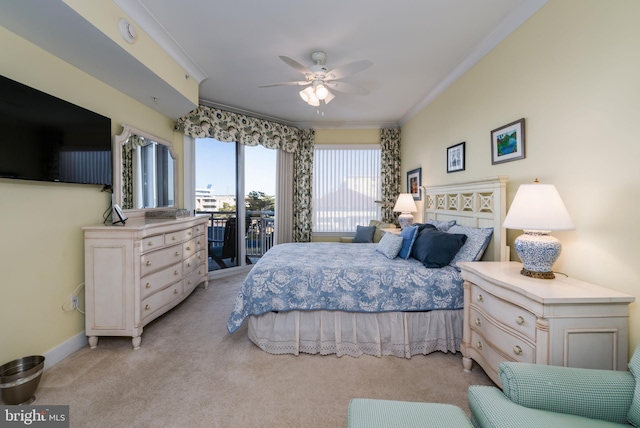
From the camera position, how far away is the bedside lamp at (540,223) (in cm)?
168

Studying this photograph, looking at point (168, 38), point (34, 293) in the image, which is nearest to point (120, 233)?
point (34, 293)

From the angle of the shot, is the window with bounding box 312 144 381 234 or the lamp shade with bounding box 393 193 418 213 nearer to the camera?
the lamp shade with bounding box 393 193 418 213

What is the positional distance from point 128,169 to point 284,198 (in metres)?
2.64

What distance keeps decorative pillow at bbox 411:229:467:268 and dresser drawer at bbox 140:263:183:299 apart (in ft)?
8.37

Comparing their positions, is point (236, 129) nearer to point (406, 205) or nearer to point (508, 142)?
point (406, 205)

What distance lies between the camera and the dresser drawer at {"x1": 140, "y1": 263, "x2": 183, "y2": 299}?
2.53 meters

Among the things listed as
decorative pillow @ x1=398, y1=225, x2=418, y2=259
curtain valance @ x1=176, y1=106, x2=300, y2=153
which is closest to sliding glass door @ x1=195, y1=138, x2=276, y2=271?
curtain valance @ x1=176, y1=106, x2=300, y2=153

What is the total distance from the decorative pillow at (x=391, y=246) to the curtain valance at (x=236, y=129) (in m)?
2.87

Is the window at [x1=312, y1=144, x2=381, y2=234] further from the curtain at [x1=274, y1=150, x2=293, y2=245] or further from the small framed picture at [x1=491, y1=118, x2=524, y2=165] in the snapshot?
the small framed picture at [x1=491, y1=118, x2=524, y2=165]

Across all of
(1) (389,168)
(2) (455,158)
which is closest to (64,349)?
(2) (455,158)

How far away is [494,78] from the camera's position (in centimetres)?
260

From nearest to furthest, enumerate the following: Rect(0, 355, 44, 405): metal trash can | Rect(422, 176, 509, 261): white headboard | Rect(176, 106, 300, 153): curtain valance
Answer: Rect(0, 355, 44, 405): metal trash can
Rect(422, 176, 509, 261): white headboard
Rect(176, 106, 300, 153): curtain valance

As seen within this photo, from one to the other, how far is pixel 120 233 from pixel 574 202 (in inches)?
136

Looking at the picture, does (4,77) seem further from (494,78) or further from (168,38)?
(494,78)
